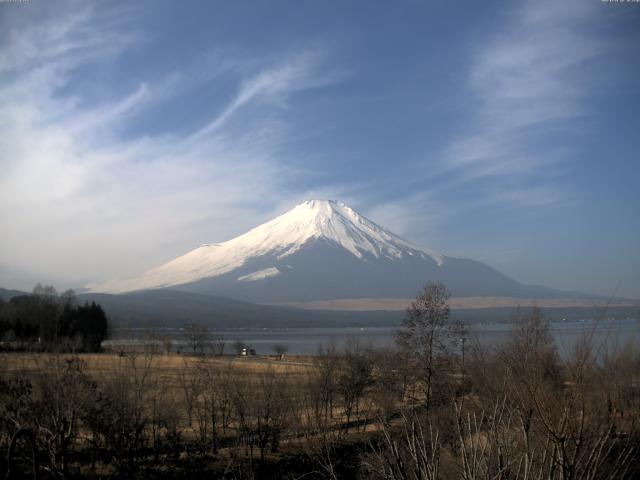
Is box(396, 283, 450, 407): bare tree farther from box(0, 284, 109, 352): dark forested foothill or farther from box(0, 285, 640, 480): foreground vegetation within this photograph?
box(0, 284, 109, 352): dark forested foothill

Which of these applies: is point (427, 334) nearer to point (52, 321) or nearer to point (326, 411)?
point (326, 411)

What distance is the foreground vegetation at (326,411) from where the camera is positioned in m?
9.16

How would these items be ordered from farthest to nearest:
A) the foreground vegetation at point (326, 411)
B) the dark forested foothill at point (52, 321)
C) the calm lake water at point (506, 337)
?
the dark forested foothill at point (52, 321) < the foreground vegetation at point (326, 411) < the calm lake water at point (506, 337)

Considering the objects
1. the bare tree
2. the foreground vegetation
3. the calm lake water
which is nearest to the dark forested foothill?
the calm lake water

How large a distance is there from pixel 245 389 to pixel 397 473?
19.3 m

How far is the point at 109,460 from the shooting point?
19.5m

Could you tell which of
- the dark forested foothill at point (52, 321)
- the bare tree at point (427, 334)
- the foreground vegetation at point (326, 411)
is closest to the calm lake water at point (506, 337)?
the foreground vegetation at point (326, 411)

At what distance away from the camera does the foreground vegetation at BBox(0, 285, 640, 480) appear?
9156mm

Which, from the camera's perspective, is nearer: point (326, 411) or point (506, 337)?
point (326, 411)

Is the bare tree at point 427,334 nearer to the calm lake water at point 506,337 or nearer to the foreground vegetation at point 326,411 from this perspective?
the foreground vegetation at point 326,411

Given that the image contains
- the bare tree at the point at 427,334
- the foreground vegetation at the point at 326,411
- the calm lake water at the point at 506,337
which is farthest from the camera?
the bare tree at the point at 427,334

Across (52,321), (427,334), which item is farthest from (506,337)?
(52,321)

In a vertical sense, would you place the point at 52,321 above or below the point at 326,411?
above

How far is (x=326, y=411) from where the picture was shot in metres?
25.3
